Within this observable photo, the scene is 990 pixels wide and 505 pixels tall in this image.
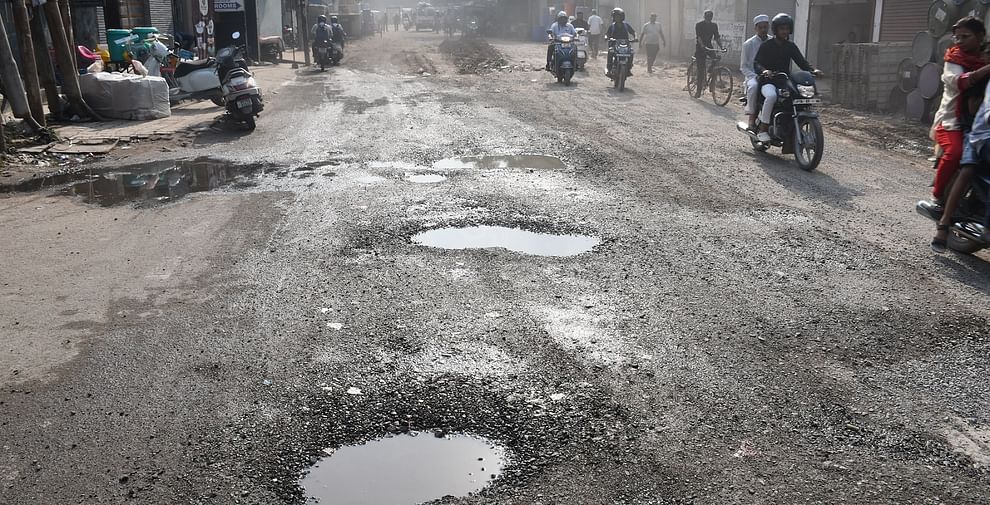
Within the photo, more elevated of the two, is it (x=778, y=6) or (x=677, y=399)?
(x=778, y=6)

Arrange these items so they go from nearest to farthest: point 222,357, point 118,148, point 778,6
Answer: point 222,357, point 118,148, point 778,6

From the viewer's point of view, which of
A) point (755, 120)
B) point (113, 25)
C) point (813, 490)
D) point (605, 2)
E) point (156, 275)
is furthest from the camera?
point (605, 2)

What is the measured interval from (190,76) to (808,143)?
39.0 feet

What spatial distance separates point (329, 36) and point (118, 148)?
16.0 m

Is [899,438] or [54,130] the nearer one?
[899,438]

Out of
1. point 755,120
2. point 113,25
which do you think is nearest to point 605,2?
point 113,25

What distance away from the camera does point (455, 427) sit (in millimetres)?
3955

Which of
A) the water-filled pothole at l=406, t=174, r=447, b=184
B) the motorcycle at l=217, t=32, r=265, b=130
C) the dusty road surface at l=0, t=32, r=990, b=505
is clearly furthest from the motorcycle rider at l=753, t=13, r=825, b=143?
the motorcycle at l=217, t=32, r=265, b=130

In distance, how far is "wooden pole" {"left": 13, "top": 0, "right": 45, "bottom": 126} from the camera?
40.2ft

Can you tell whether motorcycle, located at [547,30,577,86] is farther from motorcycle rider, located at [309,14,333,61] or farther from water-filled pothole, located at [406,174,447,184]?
water-filled pothole, located at [406,174,447,184]

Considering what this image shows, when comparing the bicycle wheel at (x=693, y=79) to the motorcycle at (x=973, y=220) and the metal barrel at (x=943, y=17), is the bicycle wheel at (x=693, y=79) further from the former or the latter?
the motorcycle at (x=973, y=220)

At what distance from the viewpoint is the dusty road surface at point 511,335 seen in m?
3.61

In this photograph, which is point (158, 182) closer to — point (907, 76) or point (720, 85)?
point (720, 85)

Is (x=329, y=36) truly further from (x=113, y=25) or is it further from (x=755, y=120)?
(x=755, y=120)
